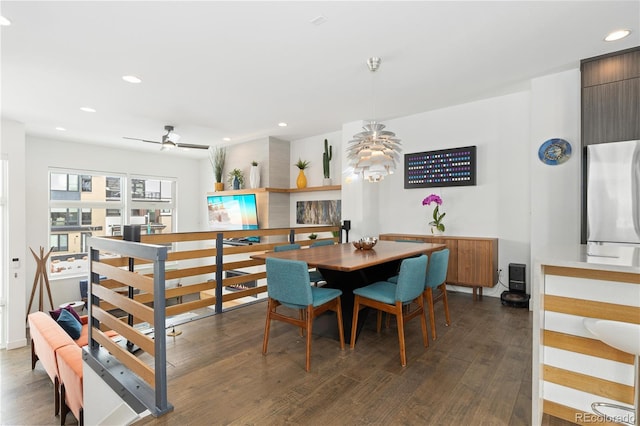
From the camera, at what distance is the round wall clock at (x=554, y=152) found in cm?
361

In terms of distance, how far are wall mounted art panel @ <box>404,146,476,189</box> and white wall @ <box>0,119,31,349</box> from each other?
633cm

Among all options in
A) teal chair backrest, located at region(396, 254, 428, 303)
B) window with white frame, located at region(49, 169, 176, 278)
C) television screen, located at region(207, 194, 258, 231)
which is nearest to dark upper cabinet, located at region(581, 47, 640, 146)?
teal chair backrest, located at region(396, 254, 428, 303)

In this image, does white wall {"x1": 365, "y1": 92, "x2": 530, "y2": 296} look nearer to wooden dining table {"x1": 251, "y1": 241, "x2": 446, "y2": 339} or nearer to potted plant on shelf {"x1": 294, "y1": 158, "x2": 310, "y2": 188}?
wooden dining table {"x1": 251, "y1": 241, "x2": 446, "y2": 339}

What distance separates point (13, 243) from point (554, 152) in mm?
7833

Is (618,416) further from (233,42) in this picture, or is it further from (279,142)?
(279,142)

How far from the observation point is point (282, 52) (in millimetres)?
3057

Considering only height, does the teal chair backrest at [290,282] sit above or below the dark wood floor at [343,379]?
above

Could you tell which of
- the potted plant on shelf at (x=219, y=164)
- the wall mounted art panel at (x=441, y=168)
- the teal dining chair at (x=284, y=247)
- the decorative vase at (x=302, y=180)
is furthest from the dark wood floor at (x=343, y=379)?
the potted plant on shelf at (x=219, y=164)

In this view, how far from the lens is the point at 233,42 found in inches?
113

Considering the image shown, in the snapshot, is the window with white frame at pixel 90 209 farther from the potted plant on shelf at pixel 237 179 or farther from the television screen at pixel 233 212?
the potted plant on shelf at pixel 237 179

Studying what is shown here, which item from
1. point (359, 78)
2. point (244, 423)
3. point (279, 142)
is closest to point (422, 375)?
point (244, 423)

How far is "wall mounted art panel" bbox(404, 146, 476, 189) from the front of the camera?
4.59m

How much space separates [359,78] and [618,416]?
11.6 ft

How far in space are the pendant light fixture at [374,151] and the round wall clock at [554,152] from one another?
1886mm
